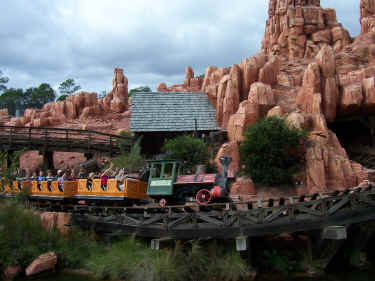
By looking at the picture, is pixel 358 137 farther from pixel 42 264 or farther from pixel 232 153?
pixel 42 264

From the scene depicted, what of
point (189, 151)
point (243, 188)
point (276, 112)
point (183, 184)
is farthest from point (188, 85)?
point (183, 184)

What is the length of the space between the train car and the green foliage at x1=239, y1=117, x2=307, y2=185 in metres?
7.26

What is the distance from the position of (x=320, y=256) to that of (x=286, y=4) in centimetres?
4856

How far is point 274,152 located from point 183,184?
8.43m

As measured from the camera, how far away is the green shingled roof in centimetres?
2758

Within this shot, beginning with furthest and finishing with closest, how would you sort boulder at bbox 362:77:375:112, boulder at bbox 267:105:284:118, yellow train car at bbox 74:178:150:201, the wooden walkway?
1. the wooden walkway
2. boulder at bbox 362:77:375:112
3. boulder at bbox 267:105:284:118
4. yellow train car at bbox 74:178:150:201

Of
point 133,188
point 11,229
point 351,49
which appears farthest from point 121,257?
point 351,49

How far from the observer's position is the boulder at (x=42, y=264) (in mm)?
13352

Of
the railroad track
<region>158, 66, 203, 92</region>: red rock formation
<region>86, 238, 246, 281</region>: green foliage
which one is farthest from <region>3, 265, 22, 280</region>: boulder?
<region>158, 66, 203, 92</region>: red rock formation

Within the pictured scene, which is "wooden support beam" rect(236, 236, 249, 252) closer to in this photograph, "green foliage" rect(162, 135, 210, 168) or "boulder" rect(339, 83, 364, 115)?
"green foliage" rect(162, 135, 210, 168)

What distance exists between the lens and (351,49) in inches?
1666

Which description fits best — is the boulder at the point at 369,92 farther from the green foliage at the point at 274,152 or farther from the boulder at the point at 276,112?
the green foliage at the point at 274,152

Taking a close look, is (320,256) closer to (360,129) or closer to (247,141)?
(247,141)

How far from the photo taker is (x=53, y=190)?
55.7 ft
